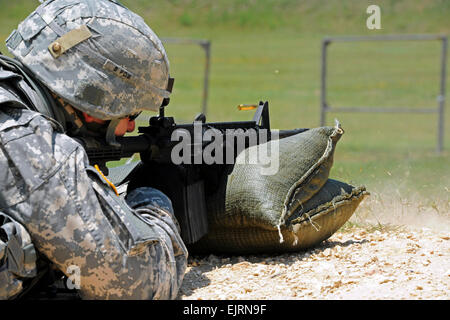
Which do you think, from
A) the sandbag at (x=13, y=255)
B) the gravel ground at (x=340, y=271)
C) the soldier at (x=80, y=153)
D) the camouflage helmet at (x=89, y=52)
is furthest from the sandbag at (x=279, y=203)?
the sandbag at (x=13, y=255)

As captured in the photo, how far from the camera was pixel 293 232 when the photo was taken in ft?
13.6

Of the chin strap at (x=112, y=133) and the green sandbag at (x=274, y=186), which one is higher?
the chin strap at (x=112, y=133)

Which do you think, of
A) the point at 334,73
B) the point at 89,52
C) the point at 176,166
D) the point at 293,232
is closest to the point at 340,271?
the point at 293,232

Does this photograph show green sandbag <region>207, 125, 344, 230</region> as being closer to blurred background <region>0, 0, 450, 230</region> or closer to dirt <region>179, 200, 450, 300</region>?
dirt <region>179, 200, 450, 300</region>

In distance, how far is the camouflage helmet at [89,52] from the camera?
3199 millimetres

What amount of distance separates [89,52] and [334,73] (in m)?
25.3

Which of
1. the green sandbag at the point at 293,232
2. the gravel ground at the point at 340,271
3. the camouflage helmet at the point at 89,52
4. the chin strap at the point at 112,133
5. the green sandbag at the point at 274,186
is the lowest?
the gravel ground at the point at 340,271

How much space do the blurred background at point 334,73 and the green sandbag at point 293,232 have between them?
1026mm

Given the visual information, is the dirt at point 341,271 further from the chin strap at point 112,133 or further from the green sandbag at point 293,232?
the chin strap at point 112,133

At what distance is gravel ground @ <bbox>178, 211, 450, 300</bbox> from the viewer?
3.47 metres

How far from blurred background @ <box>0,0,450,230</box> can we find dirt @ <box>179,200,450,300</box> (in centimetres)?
88

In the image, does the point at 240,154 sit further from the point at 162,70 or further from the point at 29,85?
the point at 29,85

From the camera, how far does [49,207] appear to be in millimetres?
2838
